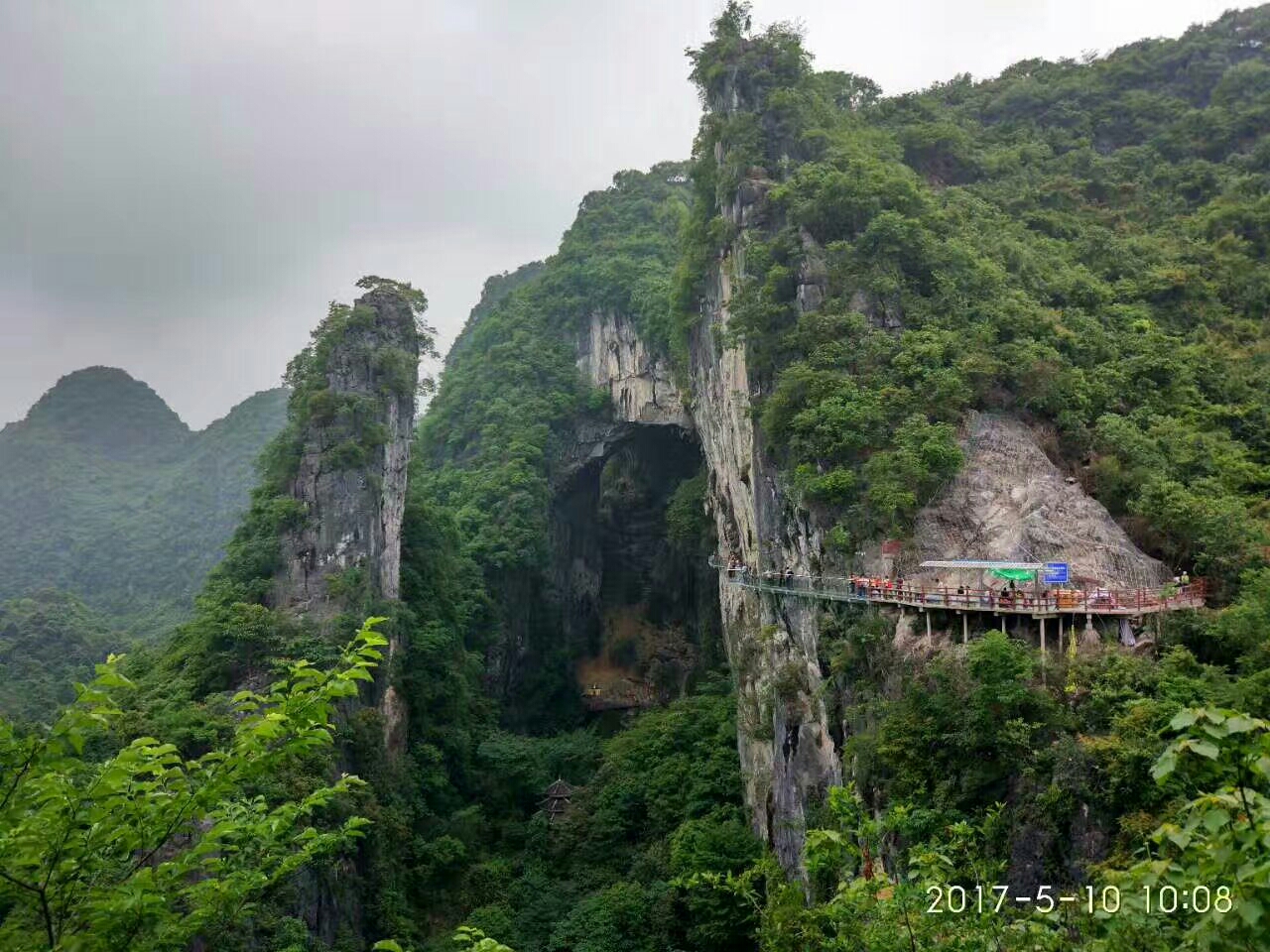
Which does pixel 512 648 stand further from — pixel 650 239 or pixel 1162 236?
pixel 1162 236

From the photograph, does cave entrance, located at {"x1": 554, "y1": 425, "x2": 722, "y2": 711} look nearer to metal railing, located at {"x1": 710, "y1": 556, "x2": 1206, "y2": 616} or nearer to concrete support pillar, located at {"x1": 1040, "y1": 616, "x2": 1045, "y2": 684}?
metal railing, located at {"x1": 710, "y1": 556, "x2": 1206, "y2": 616}

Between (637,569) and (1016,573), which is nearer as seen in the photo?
(1016,573)

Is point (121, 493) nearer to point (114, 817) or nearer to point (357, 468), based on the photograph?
point (357, 468)

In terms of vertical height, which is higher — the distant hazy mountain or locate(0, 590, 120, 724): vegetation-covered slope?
the distant hazy mountain

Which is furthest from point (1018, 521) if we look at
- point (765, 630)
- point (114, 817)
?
point (114, 817)

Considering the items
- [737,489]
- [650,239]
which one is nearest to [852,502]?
[737,489]

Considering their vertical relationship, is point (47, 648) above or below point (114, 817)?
below

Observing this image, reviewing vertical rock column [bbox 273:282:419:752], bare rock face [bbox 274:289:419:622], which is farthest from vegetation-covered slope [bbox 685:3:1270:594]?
bare rock face [bbox 274:289:419:622]
